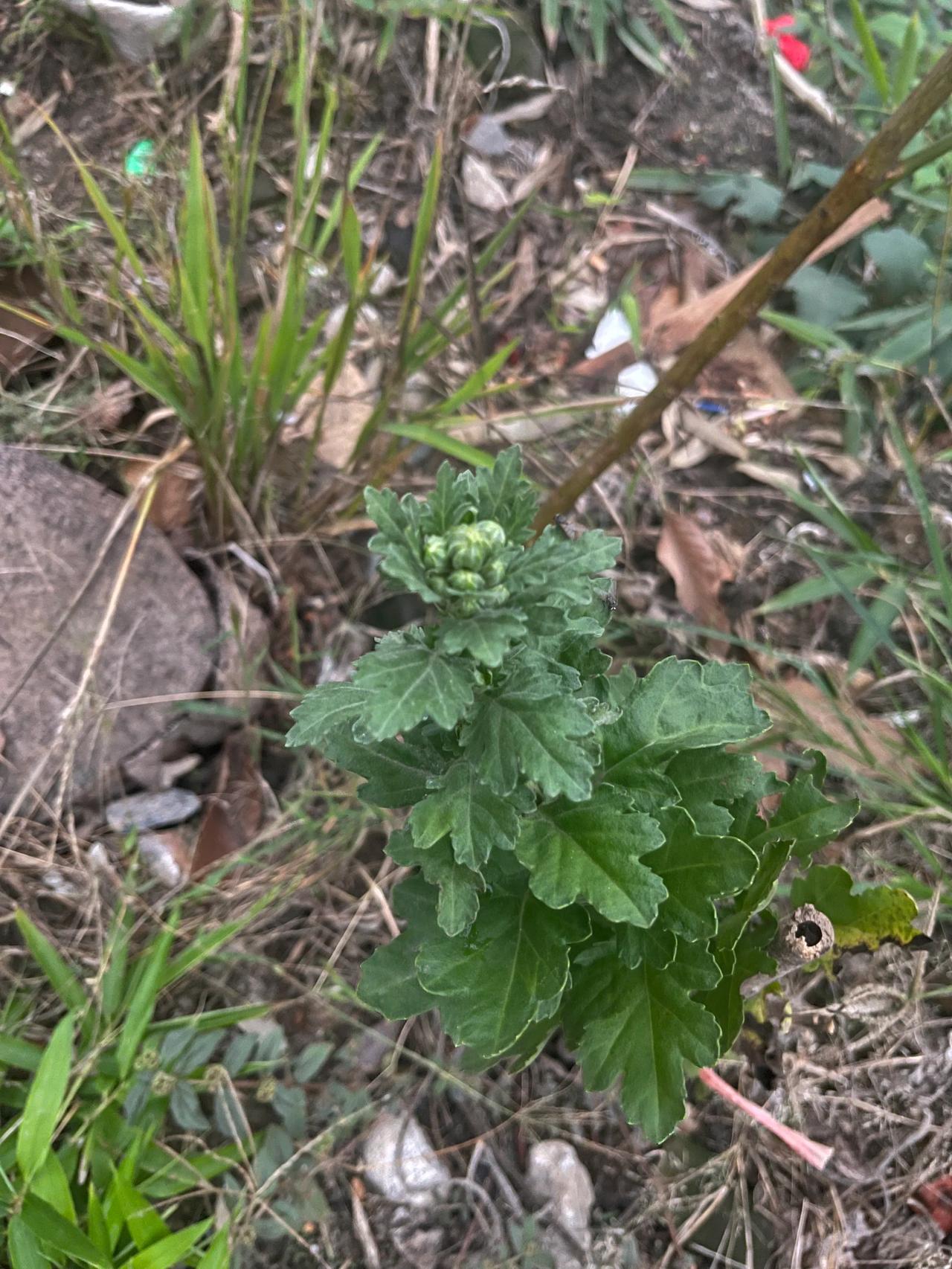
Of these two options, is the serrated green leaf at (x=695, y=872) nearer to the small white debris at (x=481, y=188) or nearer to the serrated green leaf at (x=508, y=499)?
the serrated green leaf at (x=508, y=499)

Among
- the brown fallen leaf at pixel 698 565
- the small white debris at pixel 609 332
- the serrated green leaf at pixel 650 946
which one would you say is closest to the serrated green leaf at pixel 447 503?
the serrated green leaf at pixel 650 946

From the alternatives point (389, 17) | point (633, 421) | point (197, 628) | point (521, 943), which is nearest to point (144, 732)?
point (197, 628)

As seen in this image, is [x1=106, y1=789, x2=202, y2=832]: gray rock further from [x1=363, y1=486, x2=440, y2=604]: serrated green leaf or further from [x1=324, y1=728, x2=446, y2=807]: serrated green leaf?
[x1=363, y1=486, x2=440, y2=604]: serrated green leaf

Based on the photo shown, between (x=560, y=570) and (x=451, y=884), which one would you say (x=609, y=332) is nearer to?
(x=560, y=570)

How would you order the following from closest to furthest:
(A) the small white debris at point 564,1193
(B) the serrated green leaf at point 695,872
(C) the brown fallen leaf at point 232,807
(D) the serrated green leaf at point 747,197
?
(B) the serrated green leaf at point 695,872 < (A) the small white debris at point 564,1193 < (C) the brown fallen leaf at point 232,807 < (D) the serrated green leaf at point 747,197

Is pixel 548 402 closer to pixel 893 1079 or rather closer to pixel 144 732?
pixel 144 732
